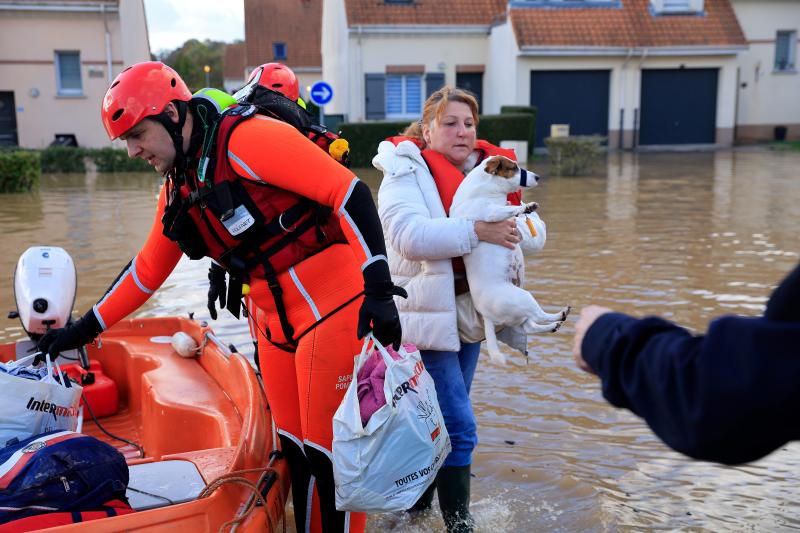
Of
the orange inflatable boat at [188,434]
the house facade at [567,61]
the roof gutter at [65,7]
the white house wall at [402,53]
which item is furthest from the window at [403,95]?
the orange inflatable boat at [188,434]

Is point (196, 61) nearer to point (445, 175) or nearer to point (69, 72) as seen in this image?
point (69, 72)

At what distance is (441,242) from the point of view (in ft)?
10.7

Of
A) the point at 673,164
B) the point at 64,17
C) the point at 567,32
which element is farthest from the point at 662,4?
the point at 64,17

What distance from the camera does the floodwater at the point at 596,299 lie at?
398 centimetres

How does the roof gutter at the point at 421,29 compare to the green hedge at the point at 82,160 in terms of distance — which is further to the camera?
the roof gutter at the point at 421,29

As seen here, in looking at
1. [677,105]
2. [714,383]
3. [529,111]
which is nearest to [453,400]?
[714,383]

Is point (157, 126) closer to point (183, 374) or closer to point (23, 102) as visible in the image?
point (183, 374)

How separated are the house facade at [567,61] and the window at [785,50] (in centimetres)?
215

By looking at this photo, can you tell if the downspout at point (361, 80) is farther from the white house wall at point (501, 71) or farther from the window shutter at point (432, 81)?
the white house wall at point (501, 71)

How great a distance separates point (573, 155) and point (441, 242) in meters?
17.5

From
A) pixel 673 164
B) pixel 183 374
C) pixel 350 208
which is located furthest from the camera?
pixel 673 164

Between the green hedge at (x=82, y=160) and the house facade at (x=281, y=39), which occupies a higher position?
the house facade at (x=281, y=39)

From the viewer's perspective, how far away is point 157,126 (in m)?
2.82

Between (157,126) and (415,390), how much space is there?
1312 millimetres
